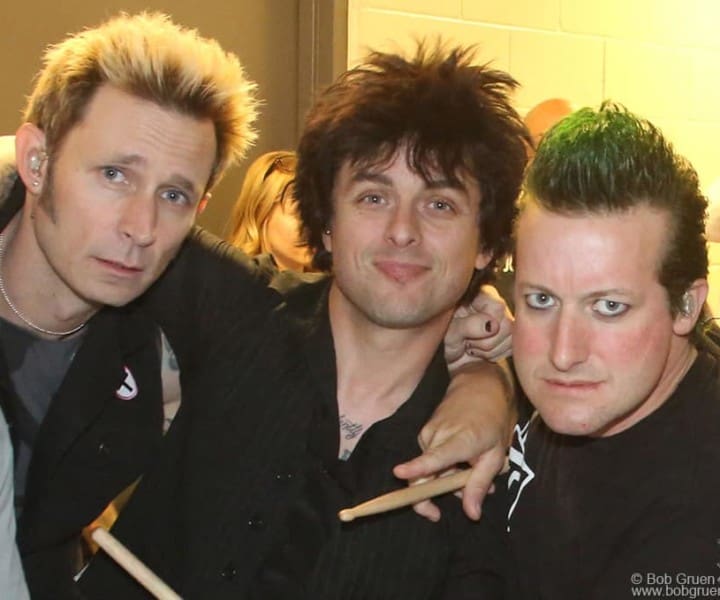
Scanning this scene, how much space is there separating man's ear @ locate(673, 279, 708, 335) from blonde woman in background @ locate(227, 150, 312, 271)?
144cm

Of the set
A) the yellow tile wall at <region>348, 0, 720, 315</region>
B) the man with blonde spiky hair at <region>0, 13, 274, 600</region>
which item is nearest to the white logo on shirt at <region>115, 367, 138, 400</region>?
the man with blonde spiky hair at <region>0, 13, 274, 600</region>

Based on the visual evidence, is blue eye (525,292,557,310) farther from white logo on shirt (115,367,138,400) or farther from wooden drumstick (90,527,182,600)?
white logo on shirt (115,367,138,400)

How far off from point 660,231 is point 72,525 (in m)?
0.97

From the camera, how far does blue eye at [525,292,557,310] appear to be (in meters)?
1.30

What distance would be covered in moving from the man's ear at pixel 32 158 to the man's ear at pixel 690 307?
91 centimetres

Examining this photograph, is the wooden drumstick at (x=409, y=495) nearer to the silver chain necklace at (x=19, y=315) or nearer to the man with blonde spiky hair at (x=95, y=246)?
the man with blonde spiky hair at (x=95, y=246)

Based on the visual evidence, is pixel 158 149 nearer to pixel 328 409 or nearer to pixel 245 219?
pixel 328 409

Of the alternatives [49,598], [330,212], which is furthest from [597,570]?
[49,598]

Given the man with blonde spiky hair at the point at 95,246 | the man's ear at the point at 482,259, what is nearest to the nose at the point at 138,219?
the man with blonde spiky hair at the point at 95,246

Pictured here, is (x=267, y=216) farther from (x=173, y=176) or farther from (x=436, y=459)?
(x=436, y=459)

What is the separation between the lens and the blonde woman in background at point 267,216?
2.65 meters

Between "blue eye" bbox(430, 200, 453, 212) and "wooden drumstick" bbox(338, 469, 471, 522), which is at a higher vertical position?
"blue eye" bbox(430, 200, 453, 212)

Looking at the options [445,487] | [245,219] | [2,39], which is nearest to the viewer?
[445,487]

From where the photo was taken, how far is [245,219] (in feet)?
8.86
